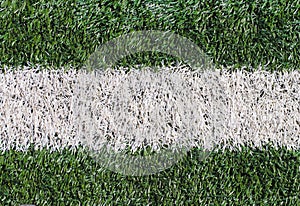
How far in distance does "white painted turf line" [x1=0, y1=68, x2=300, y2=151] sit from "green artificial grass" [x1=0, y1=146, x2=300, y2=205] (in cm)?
3

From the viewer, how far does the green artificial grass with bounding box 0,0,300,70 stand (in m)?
1.02

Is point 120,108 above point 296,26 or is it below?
below

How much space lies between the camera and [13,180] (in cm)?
100

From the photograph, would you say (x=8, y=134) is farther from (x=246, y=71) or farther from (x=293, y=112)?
(x=293, y=112)

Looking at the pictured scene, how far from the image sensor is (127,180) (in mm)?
997

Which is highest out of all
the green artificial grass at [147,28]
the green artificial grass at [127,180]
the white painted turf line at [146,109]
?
the green artificial grass at [147,28]

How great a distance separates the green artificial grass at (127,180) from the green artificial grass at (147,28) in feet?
0.83

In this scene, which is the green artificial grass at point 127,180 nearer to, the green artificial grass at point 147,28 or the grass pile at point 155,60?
the grass pile at point 155,60

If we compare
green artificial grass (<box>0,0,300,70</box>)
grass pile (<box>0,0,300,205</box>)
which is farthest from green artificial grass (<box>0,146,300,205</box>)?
green artificial grass (<box>0,0,300,70</box>)

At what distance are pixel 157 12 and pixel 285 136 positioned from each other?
0.48 metres

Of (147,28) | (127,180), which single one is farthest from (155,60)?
(127,180)

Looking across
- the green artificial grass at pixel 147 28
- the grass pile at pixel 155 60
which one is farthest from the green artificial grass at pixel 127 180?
the green artificial grass at pixel 147 28

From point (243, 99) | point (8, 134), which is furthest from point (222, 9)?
point (8, 134)

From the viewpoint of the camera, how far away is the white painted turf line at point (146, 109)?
1.00 meters
